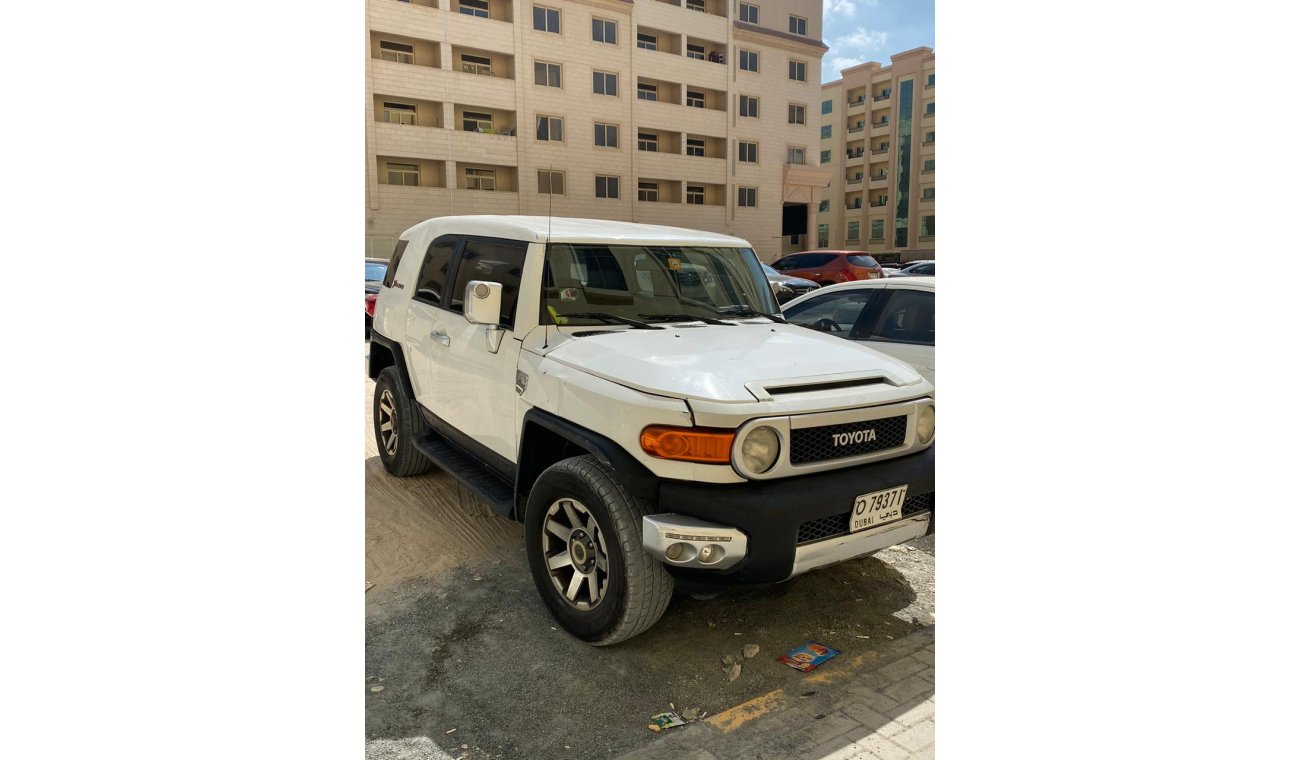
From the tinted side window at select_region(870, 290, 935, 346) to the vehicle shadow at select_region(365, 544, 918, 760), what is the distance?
37.1 inches

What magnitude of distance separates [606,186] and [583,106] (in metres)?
0.21

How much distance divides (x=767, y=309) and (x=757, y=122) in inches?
39.5

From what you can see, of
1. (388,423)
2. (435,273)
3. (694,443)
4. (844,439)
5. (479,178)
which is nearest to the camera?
(479,178)

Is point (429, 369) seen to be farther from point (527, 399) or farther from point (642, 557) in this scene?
point (642, 557)

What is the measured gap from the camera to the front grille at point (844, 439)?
7.27 feet

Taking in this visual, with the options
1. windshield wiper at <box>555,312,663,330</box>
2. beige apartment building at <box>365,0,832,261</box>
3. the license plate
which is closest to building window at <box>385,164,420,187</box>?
beige apartment building at <box>365,0,832,261</box>

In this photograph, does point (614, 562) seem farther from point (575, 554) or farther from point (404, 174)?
point (404, 174)

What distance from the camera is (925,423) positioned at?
7.84 ft

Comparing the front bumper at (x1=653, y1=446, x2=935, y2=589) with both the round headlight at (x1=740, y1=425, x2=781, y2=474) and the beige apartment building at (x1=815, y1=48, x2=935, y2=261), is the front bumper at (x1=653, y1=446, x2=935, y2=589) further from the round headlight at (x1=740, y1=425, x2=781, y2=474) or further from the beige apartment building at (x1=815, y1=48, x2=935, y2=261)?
the beige apartment building at (x1=815, y1=48, x2=935, y2=261)

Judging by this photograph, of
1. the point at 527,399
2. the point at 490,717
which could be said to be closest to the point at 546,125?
the point at 527,399

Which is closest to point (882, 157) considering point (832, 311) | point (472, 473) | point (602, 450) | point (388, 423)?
point (602, 450)

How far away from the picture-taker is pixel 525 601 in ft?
9.15

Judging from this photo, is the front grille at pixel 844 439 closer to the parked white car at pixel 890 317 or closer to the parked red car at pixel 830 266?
the parked white car at pixel 890 317

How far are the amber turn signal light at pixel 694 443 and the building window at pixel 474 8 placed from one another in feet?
3.72
